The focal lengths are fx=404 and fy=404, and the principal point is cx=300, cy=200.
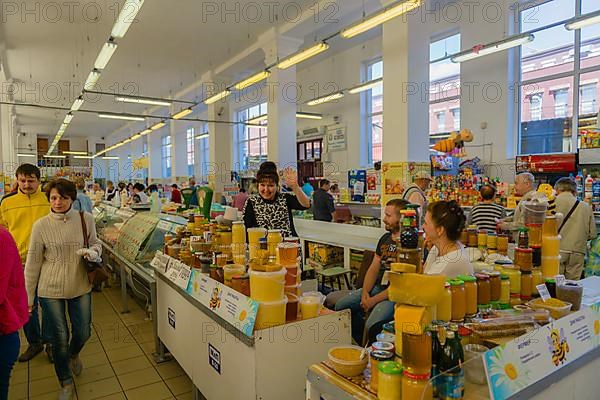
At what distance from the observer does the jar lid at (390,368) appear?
138 centimetres

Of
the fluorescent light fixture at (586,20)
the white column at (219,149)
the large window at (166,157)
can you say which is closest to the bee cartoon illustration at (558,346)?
the fluorescent light fixture at (586,20)

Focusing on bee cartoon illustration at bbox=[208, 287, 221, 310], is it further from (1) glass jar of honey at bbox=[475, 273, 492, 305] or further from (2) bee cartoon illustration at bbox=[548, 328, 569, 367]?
(2) bee cartoon illustration at bbox=[548, 328, 569, 367]

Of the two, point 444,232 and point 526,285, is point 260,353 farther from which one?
point 526,285

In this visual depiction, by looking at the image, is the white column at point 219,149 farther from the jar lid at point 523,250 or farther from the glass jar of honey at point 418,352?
the glass jar of honey at point 418,352

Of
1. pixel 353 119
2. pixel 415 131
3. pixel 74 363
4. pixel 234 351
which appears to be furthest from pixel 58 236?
pixel 353 119

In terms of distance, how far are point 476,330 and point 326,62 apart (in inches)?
516

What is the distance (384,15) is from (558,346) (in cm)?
519

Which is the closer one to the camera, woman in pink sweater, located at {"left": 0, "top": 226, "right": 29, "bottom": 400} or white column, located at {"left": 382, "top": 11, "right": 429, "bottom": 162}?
woman in pink sweater, located at {"left": 0, "top": 226, "right": 29, "bottom": 400}

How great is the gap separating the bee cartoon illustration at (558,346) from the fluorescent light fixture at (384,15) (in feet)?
15.6

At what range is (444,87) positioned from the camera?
10391 mm

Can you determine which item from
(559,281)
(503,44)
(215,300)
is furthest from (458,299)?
(503,44)

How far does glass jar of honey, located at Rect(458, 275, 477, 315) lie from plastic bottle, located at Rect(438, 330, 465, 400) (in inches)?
15.5

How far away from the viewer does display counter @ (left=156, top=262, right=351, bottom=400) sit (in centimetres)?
215

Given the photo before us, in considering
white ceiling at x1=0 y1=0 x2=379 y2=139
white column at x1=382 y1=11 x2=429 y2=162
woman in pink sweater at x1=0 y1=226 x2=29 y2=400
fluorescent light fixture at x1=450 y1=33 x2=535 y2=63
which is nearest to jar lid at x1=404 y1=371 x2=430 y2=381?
woman in pink sweater at x1=0 y1=226 x2=29 y2=400
